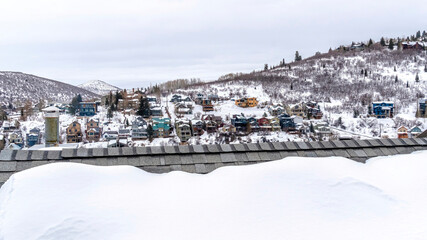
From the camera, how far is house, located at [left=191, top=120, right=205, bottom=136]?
177 feet

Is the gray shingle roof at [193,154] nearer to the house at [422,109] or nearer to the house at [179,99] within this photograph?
the house at [179,99]

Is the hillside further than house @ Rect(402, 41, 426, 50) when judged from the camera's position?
No

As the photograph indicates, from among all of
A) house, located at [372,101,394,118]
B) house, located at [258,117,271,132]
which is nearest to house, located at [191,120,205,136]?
house, located at [258,117,271,132]

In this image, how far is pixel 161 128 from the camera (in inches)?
2174

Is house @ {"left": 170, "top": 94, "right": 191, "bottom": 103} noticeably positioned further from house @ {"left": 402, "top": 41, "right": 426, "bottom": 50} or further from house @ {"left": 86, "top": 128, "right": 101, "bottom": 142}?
house @ {"left": 402, "top": 41, "right": 426, "bottom": 50}

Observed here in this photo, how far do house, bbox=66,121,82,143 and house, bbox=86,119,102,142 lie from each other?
1028mm

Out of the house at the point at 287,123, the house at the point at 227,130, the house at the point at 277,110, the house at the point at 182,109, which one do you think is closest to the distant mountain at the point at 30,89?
the house at the point at 182,109

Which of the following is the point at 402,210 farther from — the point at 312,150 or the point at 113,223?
the point at 113,223

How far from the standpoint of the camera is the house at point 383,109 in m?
72.9

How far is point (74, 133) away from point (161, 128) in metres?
11.2

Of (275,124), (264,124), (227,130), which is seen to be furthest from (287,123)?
(227,130)

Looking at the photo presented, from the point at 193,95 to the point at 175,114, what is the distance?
1986 cm

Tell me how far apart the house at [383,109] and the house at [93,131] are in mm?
48428

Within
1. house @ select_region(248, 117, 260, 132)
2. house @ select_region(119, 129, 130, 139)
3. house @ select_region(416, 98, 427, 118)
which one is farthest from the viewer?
house @ select_region(416, 98, 427, 118)
